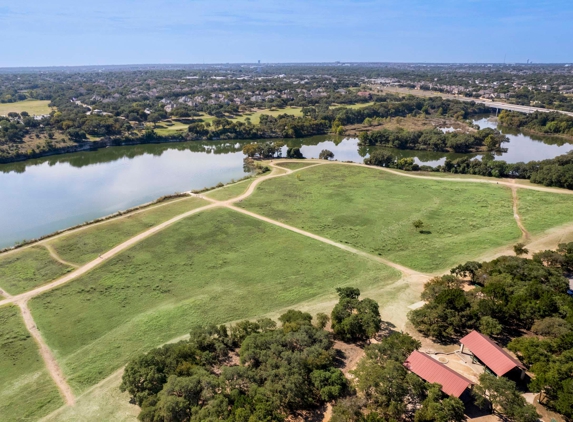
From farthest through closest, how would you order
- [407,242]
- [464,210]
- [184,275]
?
[464,210], [407,242], [184,275]

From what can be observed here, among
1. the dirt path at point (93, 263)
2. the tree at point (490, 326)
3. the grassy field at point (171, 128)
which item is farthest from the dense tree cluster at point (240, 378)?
the grassy field at point (171, 128)

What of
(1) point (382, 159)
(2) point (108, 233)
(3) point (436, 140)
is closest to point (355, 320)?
(2) point (108, 233)

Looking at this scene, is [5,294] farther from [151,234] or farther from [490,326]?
[490,326]

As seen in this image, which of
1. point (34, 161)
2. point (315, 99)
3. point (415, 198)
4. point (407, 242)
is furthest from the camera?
point (315, 99)

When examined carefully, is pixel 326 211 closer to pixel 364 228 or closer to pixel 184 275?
pixel 364 228

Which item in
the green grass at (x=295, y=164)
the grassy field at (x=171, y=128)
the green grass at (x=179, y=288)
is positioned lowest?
the green grass at (x=179, y=288)

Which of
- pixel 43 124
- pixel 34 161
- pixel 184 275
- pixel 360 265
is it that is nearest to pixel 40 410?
pixel 184 275

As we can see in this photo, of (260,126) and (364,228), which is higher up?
(260,126)

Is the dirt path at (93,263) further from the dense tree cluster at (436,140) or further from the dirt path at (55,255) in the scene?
the dense tree cluster at (436,140)
